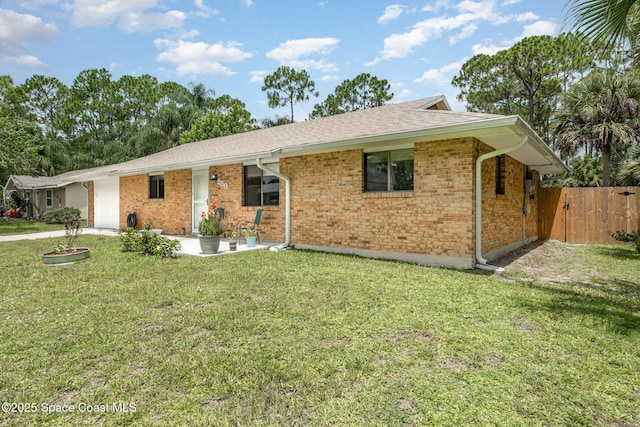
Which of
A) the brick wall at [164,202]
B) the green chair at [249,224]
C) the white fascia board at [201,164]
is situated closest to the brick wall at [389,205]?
the white fascia board at [201,164]

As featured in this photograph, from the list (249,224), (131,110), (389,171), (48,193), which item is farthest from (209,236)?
(131,110)

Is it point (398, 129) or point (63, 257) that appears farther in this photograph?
point (398, 129)

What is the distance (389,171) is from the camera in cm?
773

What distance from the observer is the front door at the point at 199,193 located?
11.8m

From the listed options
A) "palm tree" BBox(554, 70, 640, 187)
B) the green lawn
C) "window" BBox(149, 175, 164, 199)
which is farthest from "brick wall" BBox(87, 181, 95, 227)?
"palm tree" BBox(554, 70, 640, 187)

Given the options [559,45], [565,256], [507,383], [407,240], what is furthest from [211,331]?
[559,45]

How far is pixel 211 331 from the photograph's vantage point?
134 inches

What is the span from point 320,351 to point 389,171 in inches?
217

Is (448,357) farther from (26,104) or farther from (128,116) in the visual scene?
(26,104)

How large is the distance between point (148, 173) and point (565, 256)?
14.8m

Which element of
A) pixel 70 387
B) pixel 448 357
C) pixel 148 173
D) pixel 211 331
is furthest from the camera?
pixel 148 173

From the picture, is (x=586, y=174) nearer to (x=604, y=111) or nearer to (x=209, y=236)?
(x=604, y=111)

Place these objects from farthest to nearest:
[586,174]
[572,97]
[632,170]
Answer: [586,174] < [572,97] < [632,170]

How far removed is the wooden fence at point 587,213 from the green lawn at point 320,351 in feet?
25.7
